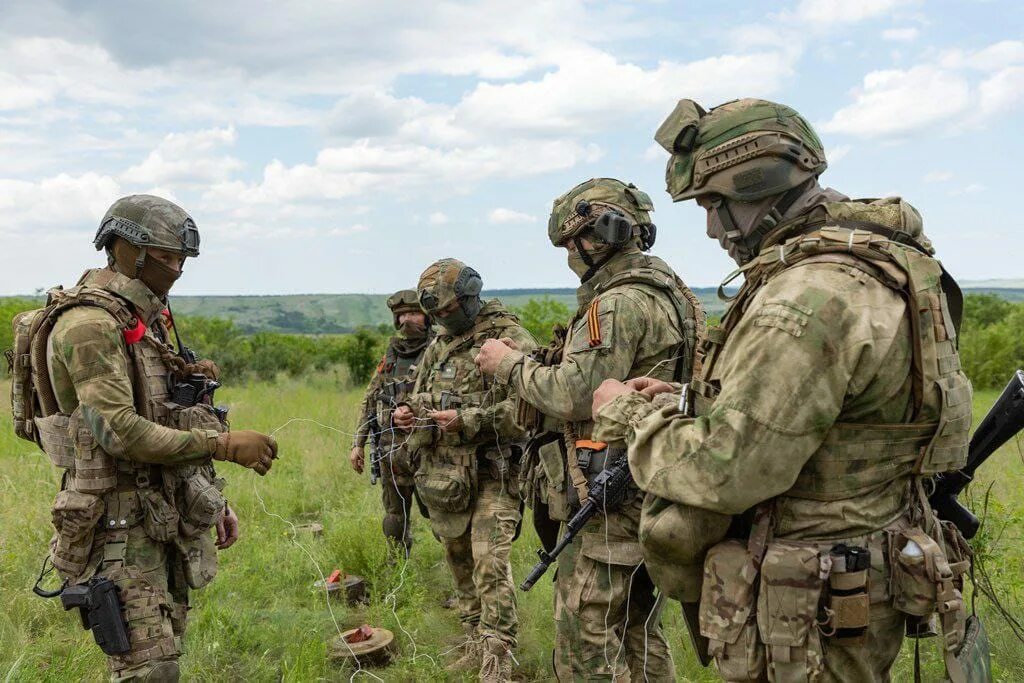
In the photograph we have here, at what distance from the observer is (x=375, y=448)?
667 cm

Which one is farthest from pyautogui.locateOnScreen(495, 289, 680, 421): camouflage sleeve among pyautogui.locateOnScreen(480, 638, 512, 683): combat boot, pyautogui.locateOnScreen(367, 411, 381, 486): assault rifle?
pyautogui.locateOnScreen(367, 411, 381, 486): assault rifle

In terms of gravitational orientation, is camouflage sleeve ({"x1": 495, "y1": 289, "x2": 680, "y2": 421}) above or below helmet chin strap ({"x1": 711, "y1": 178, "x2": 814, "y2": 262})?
below

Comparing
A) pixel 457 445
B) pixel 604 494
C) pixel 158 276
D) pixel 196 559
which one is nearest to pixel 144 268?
pixel 158 276

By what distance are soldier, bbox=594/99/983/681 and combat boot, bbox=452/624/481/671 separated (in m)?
3.00

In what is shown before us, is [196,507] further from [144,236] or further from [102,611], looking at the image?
[144,236]

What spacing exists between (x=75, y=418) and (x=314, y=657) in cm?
210

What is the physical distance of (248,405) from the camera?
47.3 feet

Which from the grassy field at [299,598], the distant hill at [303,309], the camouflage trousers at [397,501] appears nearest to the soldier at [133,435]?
the grassy field at [299,598]

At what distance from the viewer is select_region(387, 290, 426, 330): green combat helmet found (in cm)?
720

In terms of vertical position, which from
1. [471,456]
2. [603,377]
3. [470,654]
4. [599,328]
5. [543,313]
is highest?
[599,328]

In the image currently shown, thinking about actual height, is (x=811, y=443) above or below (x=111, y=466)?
above

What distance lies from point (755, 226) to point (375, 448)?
15.1 feet

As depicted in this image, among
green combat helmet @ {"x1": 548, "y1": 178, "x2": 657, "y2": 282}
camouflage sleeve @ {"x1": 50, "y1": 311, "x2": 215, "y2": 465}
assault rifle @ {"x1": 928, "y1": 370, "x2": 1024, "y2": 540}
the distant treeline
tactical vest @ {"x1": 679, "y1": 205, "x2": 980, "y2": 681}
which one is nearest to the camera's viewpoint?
tactical vest @ {"x1": 679, "y1": 205, "x2": 980, "y2": 681}

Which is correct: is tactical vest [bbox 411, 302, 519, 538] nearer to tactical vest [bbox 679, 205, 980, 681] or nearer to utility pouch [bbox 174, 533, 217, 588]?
utility pouch [bbox 174, 533, 217, 588]
